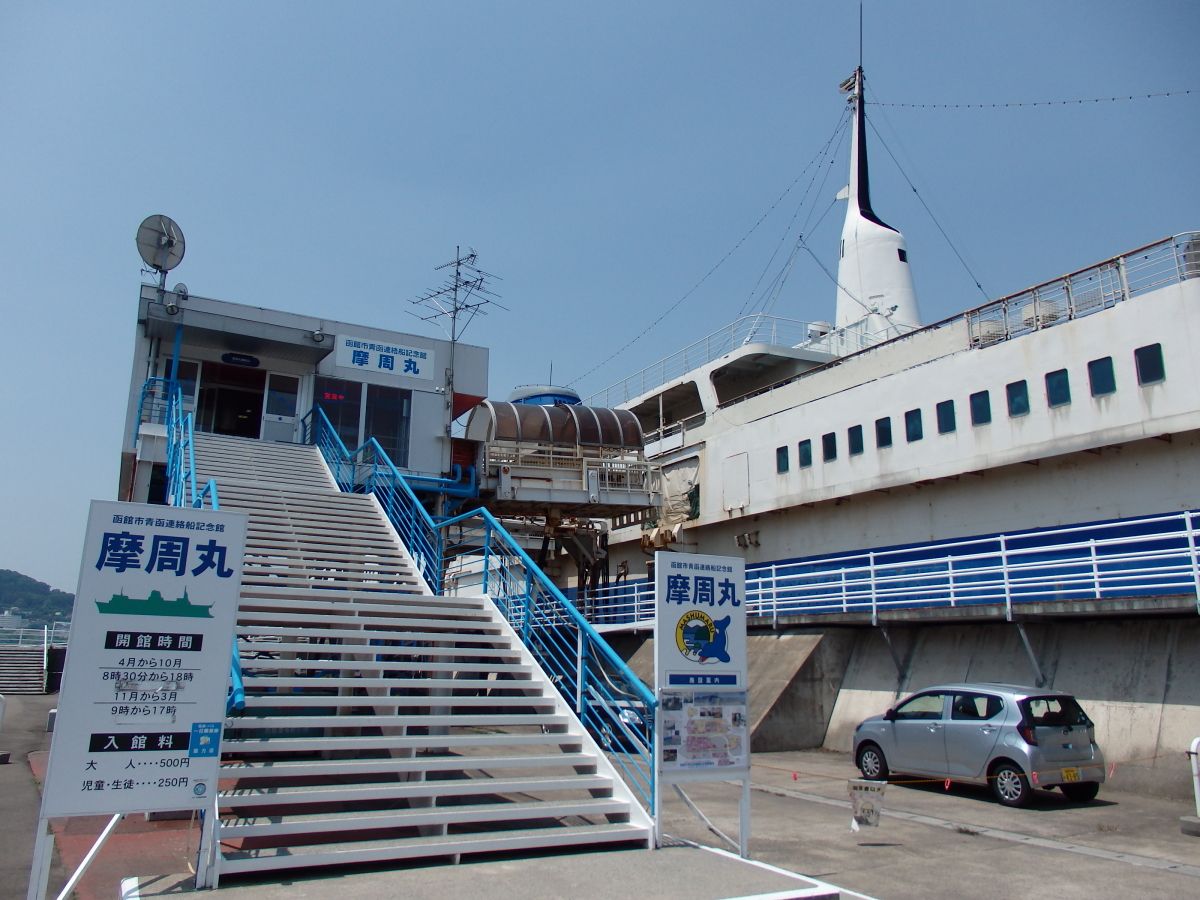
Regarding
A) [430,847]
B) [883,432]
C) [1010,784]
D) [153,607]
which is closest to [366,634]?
[430,847]

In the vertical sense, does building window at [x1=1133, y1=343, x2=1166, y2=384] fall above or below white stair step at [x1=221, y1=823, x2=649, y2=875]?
above

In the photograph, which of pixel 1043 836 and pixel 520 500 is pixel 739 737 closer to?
pixel 1043 836

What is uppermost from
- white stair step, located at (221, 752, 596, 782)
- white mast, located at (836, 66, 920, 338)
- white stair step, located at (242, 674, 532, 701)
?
white mast, located at (836, 66, 920, 338)

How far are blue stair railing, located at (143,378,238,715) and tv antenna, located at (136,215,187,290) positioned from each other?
2.43 m

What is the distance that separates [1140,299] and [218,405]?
A: 63.3ft

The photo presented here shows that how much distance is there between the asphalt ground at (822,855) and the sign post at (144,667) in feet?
2.23

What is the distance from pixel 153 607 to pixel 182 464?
382 inches

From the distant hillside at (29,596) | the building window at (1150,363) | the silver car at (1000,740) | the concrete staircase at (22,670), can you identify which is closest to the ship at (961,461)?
the building window at (1150,363)

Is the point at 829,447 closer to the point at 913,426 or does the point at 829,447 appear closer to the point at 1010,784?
the point at 913,426

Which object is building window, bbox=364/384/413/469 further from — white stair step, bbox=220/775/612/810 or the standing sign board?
the standing sign board

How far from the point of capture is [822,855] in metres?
7.65

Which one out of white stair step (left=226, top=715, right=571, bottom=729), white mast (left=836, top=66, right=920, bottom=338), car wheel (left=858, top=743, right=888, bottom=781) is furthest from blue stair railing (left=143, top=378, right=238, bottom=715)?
white mast (left=836, top=66, right=920, bottom=338)

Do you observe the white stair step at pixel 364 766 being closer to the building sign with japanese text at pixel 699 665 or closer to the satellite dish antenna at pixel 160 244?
the building sign with japanese text at pixel 699 665

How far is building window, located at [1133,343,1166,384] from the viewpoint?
14.9 m
